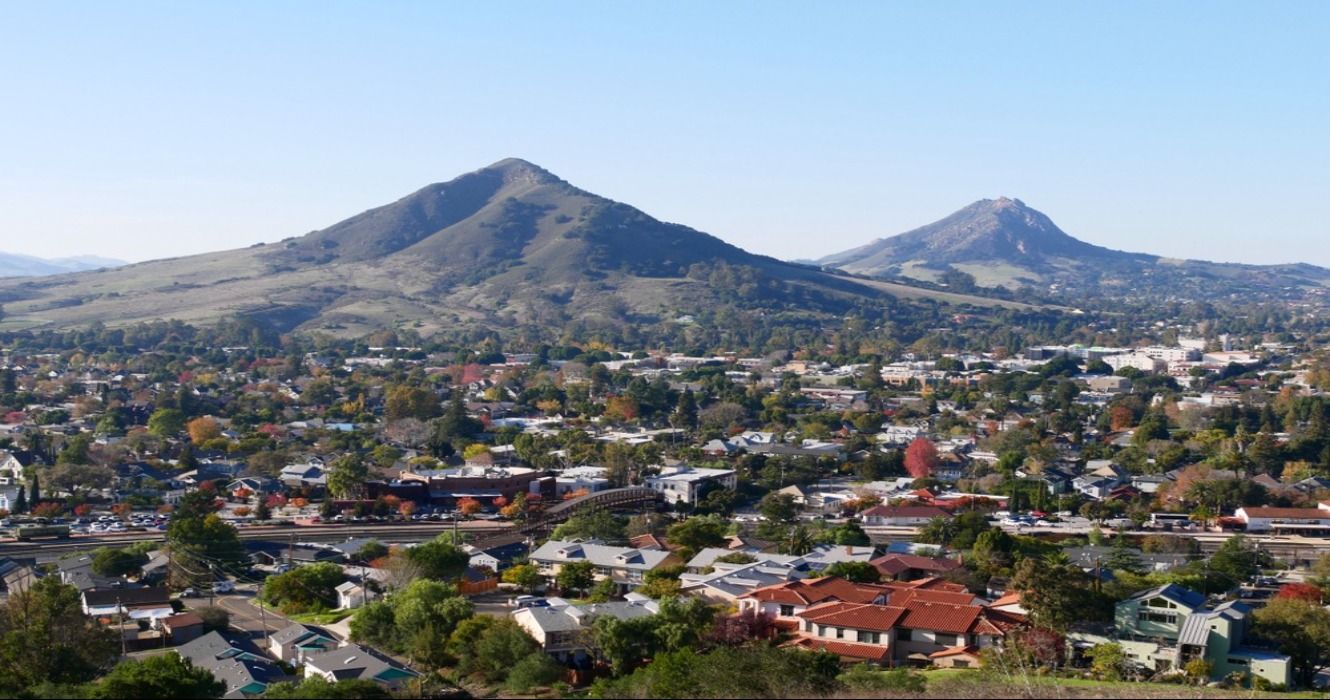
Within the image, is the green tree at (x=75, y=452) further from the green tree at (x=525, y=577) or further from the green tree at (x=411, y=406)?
the green tree at (x=525, y=577)

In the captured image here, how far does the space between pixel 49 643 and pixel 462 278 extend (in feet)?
379

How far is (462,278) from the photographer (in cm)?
13288

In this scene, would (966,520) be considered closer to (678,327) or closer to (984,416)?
(984,416)

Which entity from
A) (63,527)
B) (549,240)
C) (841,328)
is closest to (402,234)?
(549,240)

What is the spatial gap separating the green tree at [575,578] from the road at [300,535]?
6.87 meters

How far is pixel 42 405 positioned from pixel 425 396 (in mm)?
17365

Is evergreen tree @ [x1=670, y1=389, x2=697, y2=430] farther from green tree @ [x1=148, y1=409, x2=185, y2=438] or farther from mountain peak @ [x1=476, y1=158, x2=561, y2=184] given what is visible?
mountain peak @ [x1=476, y1=158, x2=561, y2=184]

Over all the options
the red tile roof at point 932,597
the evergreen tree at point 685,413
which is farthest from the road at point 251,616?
the evergreen tree at point 685,413

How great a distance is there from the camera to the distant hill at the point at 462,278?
114438mm

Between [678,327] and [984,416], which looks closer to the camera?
[984,416]

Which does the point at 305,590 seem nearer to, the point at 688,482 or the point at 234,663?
the point at 234,663

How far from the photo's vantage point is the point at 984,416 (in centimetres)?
5812

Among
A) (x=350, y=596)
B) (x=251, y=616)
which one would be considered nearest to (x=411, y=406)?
(x=350, y=596)

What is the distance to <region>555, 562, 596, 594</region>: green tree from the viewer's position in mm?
25516
